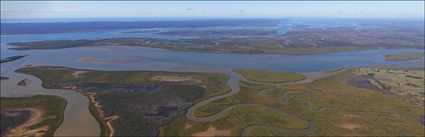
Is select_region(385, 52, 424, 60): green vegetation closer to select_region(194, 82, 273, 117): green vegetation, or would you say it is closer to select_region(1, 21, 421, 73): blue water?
select_region(1, 21, 421, 73): blue water

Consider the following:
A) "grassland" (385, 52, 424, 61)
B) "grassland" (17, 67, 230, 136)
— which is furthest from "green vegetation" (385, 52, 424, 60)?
"grassland" (17, 67, 230, 136)

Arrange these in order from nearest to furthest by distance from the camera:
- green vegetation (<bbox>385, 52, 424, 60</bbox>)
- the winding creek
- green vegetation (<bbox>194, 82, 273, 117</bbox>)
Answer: the winding creek
green vegetation (<bbox>194, 82, 273, 117</bbox>)
green vegetation (<bbox>385, 52, 424, 60</bbox>)

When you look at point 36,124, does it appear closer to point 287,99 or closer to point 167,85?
point 167,85

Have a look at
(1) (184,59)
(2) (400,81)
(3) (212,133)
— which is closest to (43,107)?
(3) (212,133)

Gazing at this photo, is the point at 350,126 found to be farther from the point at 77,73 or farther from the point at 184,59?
the point at 77,73

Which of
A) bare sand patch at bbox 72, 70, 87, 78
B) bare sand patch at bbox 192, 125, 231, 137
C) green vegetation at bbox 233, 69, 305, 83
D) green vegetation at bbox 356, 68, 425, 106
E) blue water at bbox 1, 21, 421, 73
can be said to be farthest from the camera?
blue water at bbox 1, 21, 421, 73

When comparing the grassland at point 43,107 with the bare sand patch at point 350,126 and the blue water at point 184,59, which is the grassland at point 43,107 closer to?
the blue water at point 184,59
